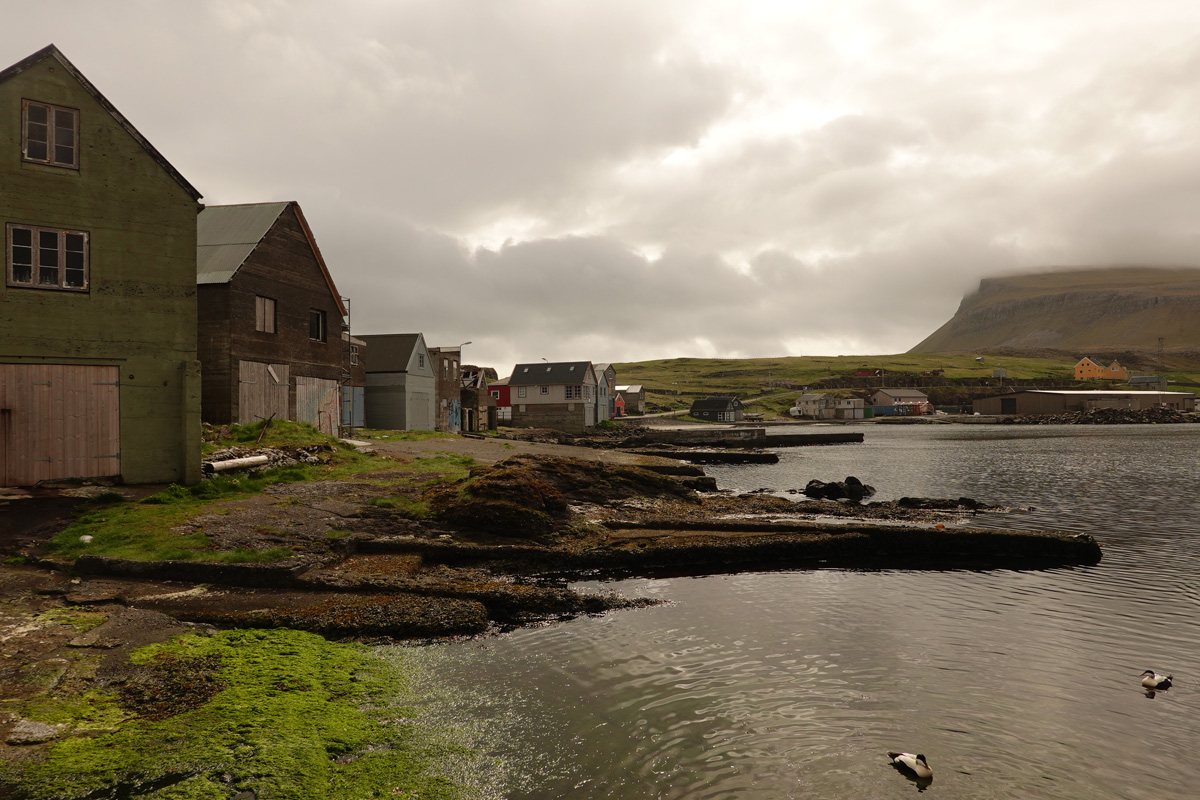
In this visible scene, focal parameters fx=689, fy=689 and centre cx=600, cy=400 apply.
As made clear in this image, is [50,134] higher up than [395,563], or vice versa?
[50,134]

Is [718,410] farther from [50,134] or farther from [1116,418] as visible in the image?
[50,134]

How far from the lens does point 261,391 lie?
103ft

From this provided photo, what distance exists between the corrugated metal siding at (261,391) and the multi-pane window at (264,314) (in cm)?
166

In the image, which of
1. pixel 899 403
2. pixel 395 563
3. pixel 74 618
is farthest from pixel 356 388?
pixel 899 403

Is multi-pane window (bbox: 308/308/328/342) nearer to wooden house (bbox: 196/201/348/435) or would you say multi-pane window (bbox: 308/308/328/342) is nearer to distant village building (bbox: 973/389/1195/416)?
wooden house (bbox: 196/201/348/435)

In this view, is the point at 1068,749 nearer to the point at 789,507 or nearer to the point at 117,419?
the point at 789,507

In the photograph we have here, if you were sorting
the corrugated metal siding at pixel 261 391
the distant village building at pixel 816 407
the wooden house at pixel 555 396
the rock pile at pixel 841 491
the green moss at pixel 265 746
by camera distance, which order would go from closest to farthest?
the green moss at pixel 265 746 < the corrugated metal siding at pixel 261 391 < the rock pile at pixel 841 491 < the wooden house at pixel 555 396 < the distant village building at pixel 816 407

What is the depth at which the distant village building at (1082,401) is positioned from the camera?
159250 mm

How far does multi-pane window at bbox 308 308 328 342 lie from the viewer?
3531 centimetres

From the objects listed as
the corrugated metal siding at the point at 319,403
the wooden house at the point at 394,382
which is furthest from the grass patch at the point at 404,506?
the wooden house at the point at 394,382

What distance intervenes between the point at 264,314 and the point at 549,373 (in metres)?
67.7

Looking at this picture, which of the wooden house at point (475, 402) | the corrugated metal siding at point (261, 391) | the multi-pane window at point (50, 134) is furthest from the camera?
the wooden house at point (475, 402)

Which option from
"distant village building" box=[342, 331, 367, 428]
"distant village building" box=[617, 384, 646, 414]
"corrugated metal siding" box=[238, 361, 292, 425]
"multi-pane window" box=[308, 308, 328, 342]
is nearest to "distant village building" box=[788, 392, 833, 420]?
"distant village building" box=[617, 384, 646, 414]

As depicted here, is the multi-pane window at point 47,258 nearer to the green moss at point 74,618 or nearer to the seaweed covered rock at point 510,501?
the seaweed covered rock at point 510,501
